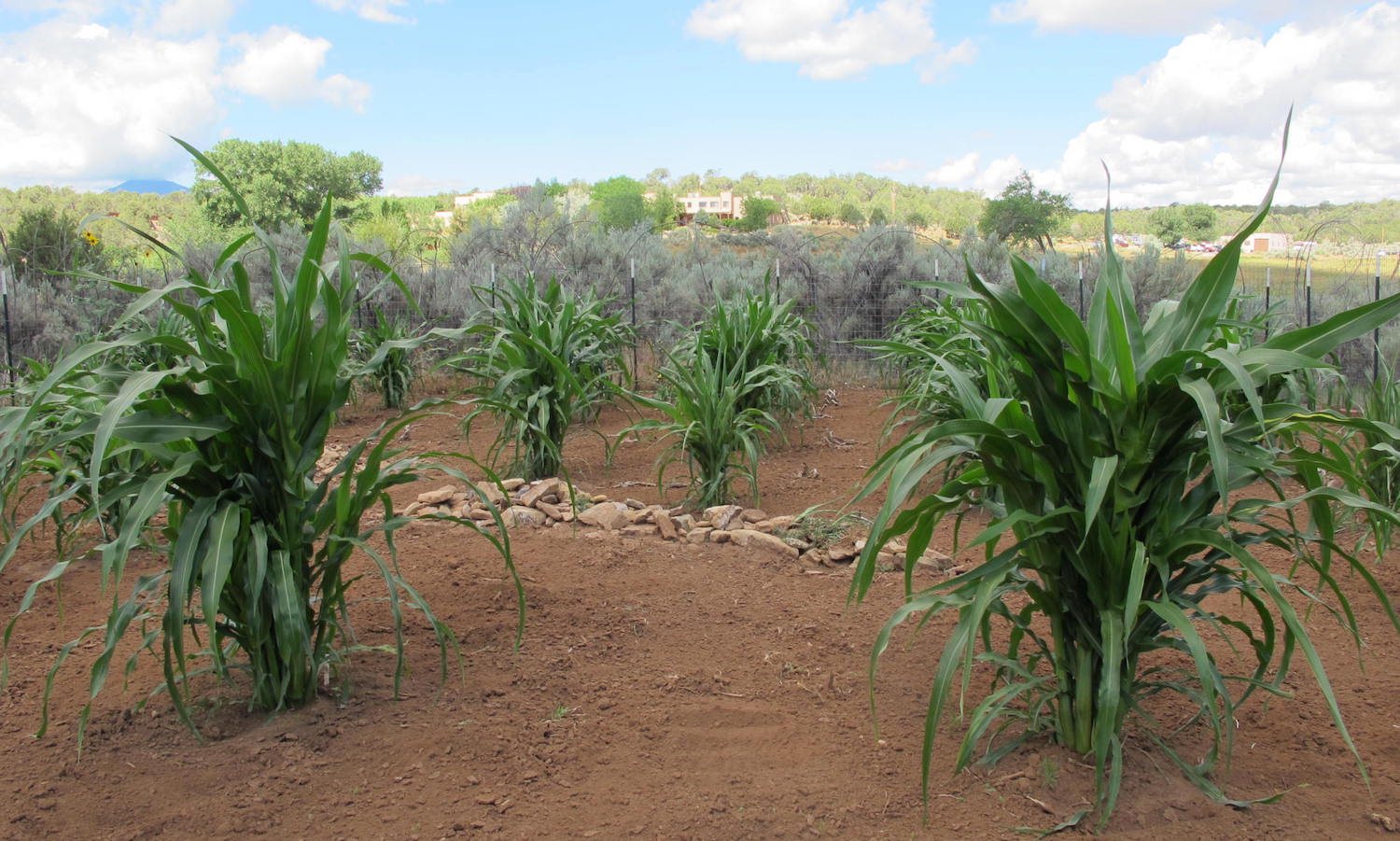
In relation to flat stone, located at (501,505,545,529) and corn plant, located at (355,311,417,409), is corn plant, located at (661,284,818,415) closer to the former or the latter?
flat stone, located at (501,505,545,529)

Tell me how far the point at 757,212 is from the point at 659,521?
31.5 meters

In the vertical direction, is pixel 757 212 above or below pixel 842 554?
above

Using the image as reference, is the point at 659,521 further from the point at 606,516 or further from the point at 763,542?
the point at 763,542

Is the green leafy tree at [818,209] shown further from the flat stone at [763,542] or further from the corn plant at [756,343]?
the flat stone at [763,542]

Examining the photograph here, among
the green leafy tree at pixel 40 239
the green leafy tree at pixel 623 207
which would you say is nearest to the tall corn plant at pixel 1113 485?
the green leafy tree at pixel 40 239

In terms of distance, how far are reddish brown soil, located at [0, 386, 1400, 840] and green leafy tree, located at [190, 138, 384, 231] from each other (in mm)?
29012

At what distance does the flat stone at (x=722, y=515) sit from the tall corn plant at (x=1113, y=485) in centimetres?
192

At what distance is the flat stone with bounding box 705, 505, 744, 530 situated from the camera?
12.3ft

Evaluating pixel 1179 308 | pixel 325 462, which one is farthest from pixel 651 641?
pixel 325 462

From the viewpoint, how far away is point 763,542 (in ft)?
11.6

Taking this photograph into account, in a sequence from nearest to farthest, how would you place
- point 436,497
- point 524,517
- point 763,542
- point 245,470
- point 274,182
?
point 245,470 → point 763,542 → point 524,517 → point 436,497 → point 274,182

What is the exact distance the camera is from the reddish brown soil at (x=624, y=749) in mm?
1758

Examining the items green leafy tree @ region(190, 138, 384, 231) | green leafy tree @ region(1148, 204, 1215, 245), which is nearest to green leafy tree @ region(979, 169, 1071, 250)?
green leafy tree @ region(1148, 204, 1215, 245)

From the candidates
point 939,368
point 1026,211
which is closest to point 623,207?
point 1026,211
